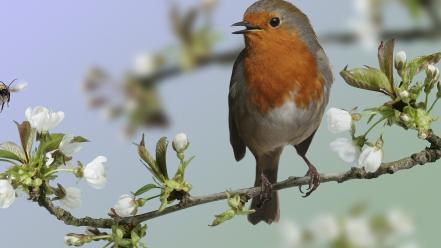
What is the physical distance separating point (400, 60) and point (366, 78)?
112 mm

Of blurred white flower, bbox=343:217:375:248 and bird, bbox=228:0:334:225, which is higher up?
bird, bbox=228:0:334:225

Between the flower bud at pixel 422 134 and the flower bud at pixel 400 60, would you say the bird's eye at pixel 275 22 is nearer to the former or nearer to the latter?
the flower bud at pixel 400 60

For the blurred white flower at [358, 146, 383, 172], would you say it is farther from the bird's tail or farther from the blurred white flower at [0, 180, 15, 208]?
the blurred white flower at [0, 180, 15, 208]

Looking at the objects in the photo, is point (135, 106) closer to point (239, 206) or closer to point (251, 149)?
point (251, 149)

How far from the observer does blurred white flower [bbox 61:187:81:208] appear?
6.31ft

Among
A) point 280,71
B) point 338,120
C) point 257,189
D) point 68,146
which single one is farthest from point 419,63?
point 68,146

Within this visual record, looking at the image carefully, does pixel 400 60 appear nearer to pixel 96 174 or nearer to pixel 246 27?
pixel 246 27

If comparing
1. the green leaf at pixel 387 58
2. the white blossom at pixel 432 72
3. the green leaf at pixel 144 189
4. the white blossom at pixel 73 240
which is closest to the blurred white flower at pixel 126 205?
the green leaf at pixel 144 189

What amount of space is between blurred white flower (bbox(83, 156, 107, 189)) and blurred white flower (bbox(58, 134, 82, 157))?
89 mm

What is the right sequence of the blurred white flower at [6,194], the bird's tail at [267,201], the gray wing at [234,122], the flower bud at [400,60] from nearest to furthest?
the blurred white flower at [6,194], the flower bud at [400,60], the gray wing at [234,122], the bird's tail at [267,201]

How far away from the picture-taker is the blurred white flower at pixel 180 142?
194cm

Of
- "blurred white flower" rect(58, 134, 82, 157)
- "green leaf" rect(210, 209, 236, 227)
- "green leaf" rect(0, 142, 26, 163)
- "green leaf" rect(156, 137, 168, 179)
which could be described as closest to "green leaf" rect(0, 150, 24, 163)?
"green leaf" rect(0, 142, 26, 163)

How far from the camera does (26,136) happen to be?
191 cm

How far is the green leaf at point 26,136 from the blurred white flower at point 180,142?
365 millimetres
